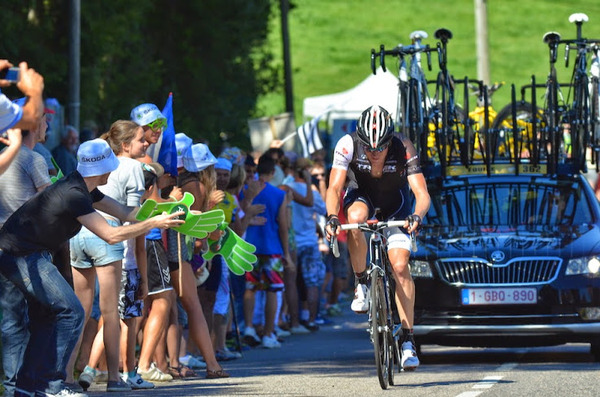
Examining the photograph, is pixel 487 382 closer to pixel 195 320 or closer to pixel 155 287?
pixel 195 320

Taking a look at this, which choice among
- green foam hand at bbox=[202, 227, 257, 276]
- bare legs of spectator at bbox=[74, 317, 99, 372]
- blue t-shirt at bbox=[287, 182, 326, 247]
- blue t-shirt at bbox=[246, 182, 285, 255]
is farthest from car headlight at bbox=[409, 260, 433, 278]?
blue t-shirt at bbox=[287, 182, 326, 247]

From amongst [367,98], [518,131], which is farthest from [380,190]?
[367,98]

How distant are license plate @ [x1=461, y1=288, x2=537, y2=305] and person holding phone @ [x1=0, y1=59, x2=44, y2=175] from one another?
5.84m

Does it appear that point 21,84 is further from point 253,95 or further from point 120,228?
point 253,95

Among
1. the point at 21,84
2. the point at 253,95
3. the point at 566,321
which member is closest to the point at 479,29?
the point at 253,95

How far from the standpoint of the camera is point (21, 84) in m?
8.34

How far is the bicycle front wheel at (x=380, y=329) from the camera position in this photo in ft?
37.7

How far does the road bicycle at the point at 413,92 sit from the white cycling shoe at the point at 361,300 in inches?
169

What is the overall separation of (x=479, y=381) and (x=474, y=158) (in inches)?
187

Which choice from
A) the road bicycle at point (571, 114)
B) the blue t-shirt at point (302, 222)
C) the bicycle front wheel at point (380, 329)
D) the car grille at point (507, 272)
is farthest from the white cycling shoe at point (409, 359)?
the blue t-shirt at point (302, 222)

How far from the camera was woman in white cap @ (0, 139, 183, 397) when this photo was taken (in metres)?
9.91

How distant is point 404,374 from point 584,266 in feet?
6.36

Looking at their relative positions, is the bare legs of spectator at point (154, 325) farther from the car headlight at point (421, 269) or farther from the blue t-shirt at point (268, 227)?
the blue t-shirt at point (268, 227)

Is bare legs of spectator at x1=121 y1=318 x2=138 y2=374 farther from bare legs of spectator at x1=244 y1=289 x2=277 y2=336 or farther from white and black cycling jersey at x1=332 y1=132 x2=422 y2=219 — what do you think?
bare legs of spectator at x1=244 y1=289 x2=277 y2=336
